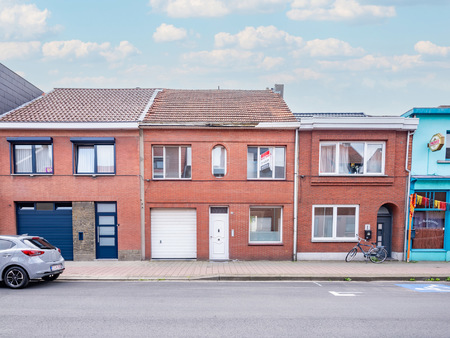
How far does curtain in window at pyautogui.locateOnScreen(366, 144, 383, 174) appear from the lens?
11.4 meters

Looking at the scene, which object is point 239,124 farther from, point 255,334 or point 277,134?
point 255,334

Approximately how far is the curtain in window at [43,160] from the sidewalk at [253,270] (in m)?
4.16

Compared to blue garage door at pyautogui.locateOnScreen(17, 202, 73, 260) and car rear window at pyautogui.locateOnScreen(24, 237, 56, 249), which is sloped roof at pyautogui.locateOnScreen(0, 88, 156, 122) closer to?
blue garage door at pyautogui.locateOnScreen(17, 202, 73, 260)

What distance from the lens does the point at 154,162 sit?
1136cm

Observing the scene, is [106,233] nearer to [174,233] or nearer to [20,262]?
[174,233]

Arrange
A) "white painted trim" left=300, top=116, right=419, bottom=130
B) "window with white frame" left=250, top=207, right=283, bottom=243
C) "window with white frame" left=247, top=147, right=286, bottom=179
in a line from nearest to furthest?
1. "white painted trim" left=300, top=116, right=419, bottom=130
2. "window with white frame" left=247, top=147, right=286, bottom=179
3. "window with white frame" left=250, top=207, right=283, bottom=243

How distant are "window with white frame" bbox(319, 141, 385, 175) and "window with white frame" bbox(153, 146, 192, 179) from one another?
5973 mm

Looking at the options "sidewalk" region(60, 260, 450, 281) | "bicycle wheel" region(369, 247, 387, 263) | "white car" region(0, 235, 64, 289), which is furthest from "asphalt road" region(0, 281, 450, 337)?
"bicycle wheel" region(369, 247, 387, 263)

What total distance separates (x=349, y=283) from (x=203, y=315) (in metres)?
5.57

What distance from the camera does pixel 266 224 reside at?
456 inches

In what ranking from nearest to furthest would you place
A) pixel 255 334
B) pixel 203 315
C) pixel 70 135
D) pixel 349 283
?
pixel 255 334
pixel 203 315
pixel 349 283
pixel 70 135

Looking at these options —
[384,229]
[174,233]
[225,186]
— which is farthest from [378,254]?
[174,233]

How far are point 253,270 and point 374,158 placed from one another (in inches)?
287

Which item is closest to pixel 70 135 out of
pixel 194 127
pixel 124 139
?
pixel 124 139
